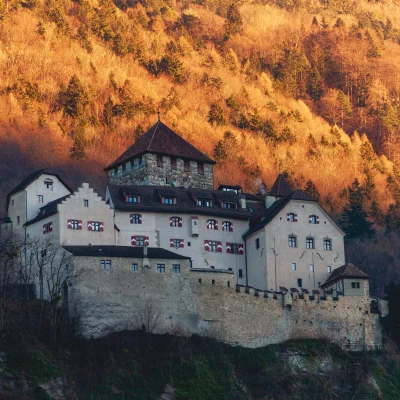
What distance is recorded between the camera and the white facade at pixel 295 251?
284 ft

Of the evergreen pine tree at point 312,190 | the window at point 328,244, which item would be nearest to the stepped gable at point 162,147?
the window at point 328,244

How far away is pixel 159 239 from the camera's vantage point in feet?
283

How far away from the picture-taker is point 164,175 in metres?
93.6

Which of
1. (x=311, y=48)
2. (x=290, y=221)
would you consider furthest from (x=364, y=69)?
(x=290, y=221)

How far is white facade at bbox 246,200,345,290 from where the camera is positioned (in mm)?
86562

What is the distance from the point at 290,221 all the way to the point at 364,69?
80.6 metres

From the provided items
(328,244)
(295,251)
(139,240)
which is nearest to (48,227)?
(139,240)

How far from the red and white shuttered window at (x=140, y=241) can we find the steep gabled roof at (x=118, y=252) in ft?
10.6

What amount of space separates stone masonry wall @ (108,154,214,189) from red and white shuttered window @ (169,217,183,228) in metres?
5.97

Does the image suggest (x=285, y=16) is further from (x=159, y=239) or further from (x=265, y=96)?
(x=159, y=239)

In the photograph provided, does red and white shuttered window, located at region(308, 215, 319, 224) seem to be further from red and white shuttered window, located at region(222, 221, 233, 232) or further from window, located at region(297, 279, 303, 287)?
red and white shuttered window, located at region(222, 221, 233, 232)

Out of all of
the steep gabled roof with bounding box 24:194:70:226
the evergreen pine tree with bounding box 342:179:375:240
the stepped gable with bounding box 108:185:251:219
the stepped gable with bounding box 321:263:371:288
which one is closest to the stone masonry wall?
the stepped gable with bounding box 108:185:251:219

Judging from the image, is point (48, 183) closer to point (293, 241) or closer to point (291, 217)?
point (291, 217)

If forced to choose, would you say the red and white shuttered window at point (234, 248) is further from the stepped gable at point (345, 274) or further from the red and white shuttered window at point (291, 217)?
the stepped gable at point (345, 274)
